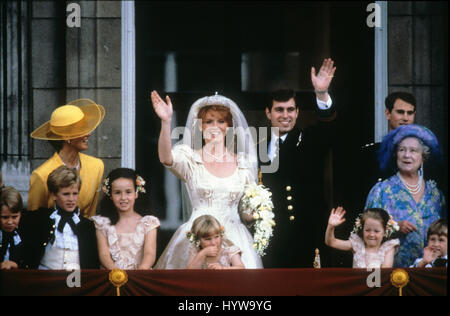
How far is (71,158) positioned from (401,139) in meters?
2.84

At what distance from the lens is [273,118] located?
709 centimetres

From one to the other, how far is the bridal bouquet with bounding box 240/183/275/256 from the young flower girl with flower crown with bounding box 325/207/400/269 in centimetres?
65

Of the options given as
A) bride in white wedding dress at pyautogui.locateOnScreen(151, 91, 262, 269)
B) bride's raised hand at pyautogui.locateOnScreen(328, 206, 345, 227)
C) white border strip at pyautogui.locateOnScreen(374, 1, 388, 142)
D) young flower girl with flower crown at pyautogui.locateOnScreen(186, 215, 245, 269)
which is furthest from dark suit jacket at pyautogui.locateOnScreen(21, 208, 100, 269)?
white border strip at pyautogui.locateOnScreen(374, 1, 388, 142)

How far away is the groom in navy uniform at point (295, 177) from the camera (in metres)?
6.92

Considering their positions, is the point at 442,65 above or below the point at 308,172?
above

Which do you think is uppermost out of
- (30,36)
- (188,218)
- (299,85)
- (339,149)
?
(30,36)

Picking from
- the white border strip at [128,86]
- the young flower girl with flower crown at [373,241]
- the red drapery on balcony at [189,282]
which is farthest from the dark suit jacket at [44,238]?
the young flower girl with flower crown at [373,241]

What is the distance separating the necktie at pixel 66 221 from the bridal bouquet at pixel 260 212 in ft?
4.68

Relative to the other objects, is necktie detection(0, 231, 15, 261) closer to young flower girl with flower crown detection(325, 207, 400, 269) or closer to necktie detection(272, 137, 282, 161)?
necktie detection(272, 137, 282, 161)

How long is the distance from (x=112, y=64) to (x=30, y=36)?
905mm

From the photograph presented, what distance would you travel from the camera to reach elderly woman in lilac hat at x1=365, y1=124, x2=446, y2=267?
21.9ft
